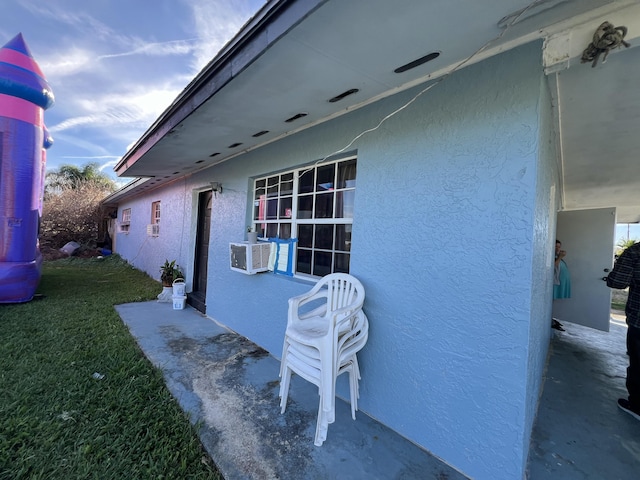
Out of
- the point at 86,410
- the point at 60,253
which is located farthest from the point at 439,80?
the point at 60,253

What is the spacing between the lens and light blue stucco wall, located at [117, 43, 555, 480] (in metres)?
1.86

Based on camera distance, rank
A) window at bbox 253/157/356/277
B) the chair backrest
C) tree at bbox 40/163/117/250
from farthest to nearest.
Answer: tree at bbox 40/163/117/250, window at bbox 253/157/356/277, the chair backrest

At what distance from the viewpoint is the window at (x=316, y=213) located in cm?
327

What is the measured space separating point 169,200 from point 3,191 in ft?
10.7

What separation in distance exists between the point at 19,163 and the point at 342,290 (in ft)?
→ 24.5

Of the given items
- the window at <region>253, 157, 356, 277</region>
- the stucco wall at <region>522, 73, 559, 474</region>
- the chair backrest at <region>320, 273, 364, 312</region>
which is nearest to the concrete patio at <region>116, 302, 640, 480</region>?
the stucco wall at <region>522, 73, 559, 474</region>

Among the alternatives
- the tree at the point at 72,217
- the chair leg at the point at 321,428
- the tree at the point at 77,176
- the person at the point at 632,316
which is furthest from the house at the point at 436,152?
the tree at the point at 77,176

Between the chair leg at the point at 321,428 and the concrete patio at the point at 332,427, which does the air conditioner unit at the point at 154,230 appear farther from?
the chair leg at the point at 321,428

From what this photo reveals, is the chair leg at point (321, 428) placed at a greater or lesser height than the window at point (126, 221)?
lesser

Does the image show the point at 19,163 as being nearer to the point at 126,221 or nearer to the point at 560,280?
the point at 126,221

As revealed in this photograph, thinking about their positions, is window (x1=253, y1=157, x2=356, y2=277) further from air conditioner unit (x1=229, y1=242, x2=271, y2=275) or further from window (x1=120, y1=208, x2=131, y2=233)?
window (x1=120, y1=208, x2=131, y2=233)

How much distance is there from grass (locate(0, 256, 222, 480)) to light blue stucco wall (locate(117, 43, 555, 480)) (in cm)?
174

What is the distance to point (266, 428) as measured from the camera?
2.41 meters

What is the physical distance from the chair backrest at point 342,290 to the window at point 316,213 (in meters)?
0.35
